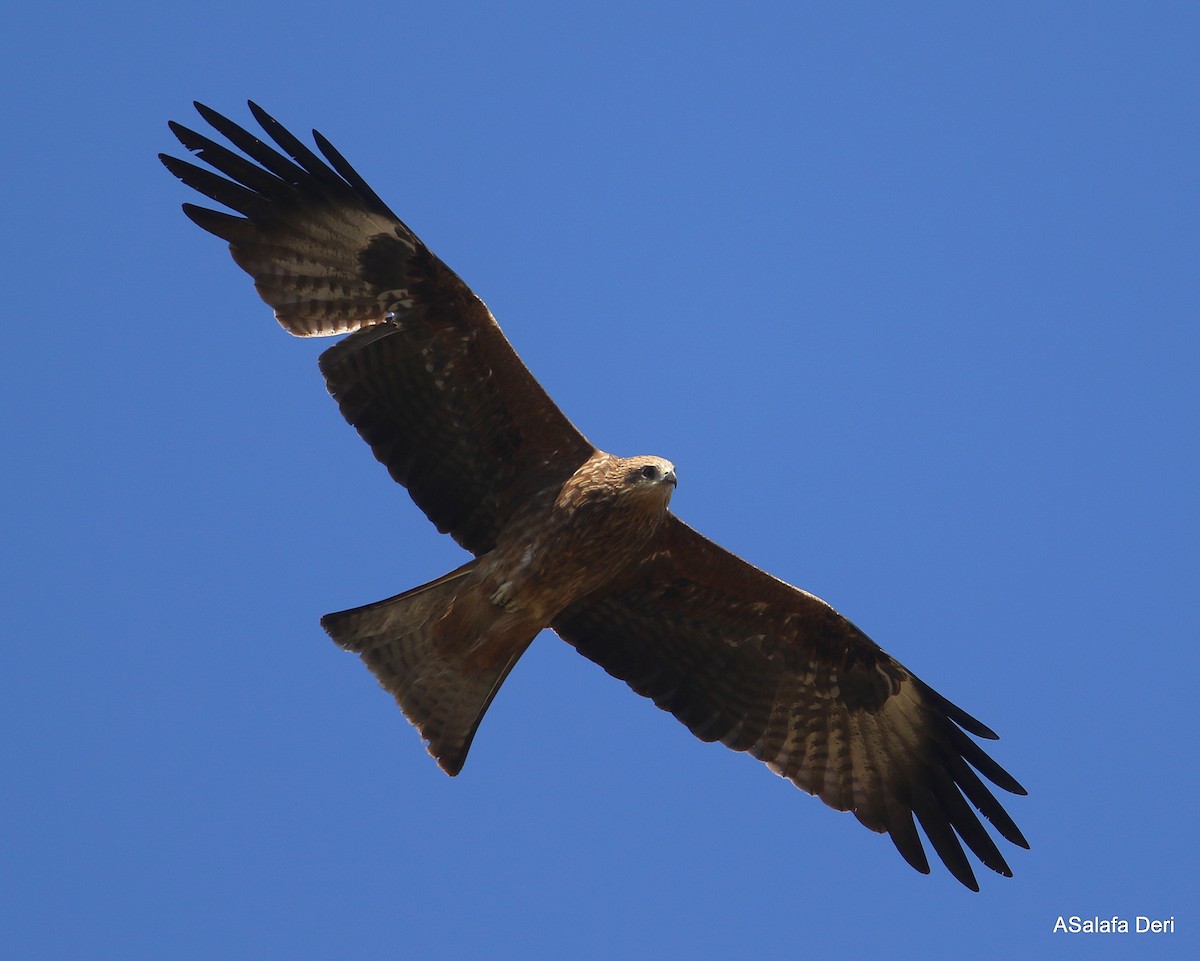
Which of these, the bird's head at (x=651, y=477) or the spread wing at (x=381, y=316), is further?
the spread wing at (x=381, y=316)

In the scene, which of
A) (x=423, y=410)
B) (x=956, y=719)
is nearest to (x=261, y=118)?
(x=423, y=410)

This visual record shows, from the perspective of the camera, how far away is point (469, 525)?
32.4 feet

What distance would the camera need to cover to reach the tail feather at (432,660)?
31.3 feet

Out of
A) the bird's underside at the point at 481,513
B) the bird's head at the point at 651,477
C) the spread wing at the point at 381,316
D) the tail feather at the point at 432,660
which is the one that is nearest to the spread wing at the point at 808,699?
the bird's underside at the point at 481,513

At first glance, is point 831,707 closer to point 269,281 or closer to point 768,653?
point 768,653

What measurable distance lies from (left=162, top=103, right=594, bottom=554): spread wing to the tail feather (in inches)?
30.1

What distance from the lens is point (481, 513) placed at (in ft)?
32.4

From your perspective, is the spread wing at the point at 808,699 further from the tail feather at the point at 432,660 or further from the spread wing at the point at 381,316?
the spread wing at the point at 381,316

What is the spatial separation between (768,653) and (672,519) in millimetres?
1217

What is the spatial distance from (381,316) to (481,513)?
130 cm

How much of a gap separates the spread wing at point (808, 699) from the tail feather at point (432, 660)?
0.74 m

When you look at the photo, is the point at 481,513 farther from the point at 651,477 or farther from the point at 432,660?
the point at 651,477

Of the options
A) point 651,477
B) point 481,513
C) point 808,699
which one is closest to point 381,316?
point 481,513

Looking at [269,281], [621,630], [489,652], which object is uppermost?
[269,281]
